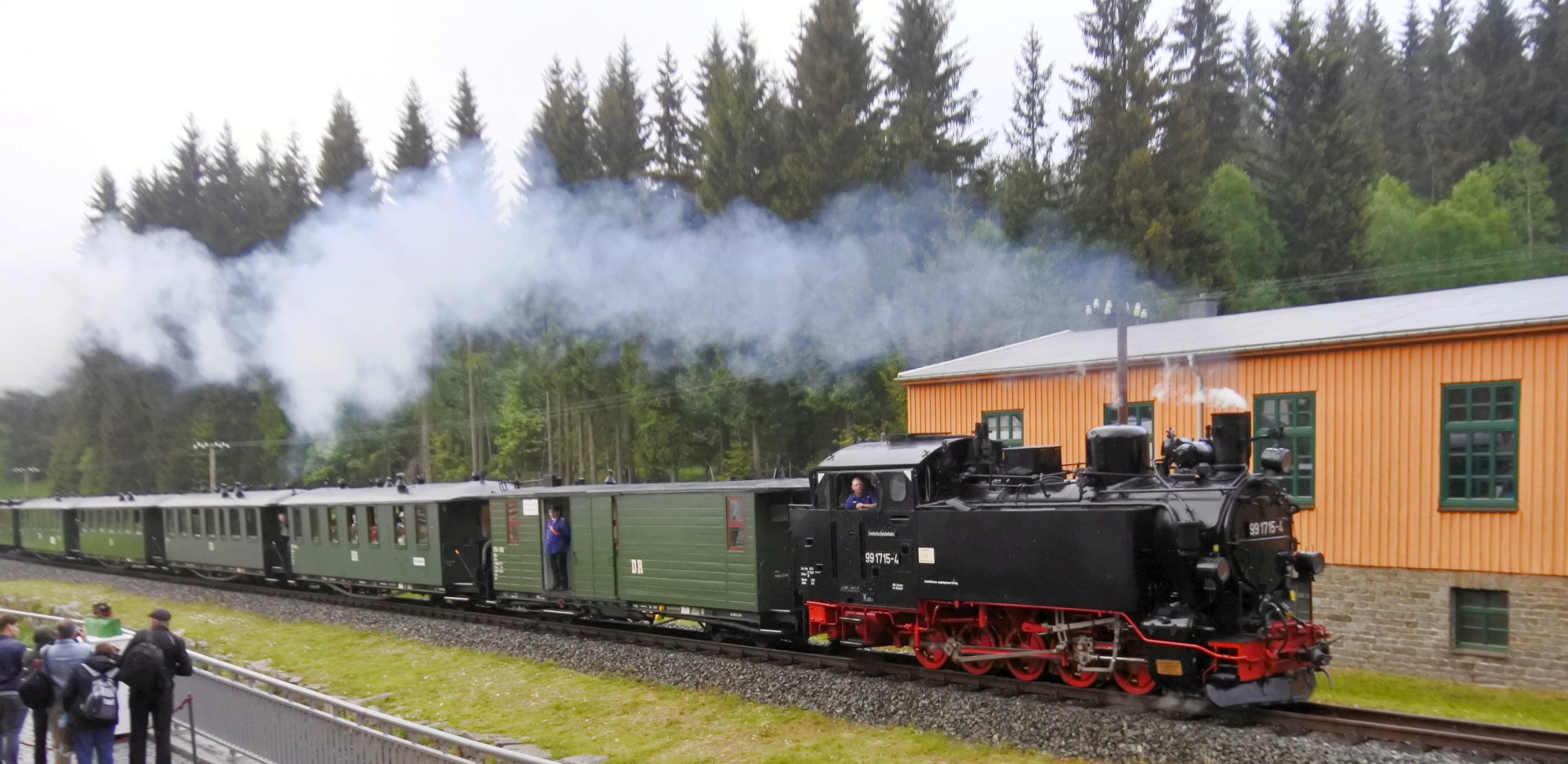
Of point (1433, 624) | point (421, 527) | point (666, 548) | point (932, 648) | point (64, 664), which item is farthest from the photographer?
point (421, 527)

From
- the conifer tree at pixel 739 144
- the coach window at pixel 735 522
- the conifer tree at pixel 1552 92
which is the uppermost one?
the conifer tree at pixel 1552 92

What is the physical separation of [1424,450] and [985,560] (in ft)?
24.0

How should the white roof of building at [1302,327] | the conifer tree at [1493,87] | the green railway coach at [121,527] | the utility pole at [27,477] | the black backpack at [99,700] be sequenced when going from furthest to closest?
the utility pole at [27,477], the conifer tree at [1493,87], the green railway coach at [121,527], the white roof of building at [1302,327], the black backpack at [99,700]

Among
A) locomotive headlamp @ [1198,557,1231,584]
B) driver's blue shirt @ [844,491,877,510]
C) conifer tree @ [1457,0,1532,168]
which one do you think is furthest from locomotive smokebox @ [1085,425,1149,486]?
conifer tree @ [1457,0,1532,168]

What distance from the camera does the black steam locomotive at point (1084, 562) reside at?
33.5ft

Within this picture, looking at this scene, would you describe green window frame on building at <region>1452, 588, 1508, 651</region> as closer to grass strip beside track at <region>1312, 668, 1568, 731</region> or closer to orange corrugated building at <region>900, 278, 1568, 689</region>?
orange corrugated building at <region>900, 278, 1568, 689</region>

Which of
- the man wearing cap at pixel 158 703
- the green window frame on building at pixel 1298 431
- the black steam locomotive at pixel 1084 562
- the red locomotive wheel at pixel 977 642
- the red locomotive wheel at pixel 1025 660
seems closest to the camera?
the man wearing cap at pixel 158 703

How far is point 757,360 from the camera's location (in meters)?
32.3

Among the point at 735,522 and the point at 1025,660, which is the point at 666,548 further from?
the point at 1025,660

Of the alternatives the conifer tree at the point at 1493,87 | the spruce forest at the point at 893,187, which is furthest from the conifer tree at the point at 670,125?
the conifer tree at the point at 1493,87

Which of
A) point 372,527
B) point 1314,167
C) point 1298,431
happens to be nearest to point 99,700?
point 372,527

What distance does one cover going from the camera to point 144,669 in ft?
31.0

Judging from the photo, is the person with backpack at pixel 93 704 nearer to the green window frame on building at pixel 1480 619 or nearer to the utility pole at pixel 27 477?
the green window frame on building at pixel 1480 619

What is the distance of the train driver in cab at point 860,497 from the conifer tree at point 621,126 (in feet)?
83.5
